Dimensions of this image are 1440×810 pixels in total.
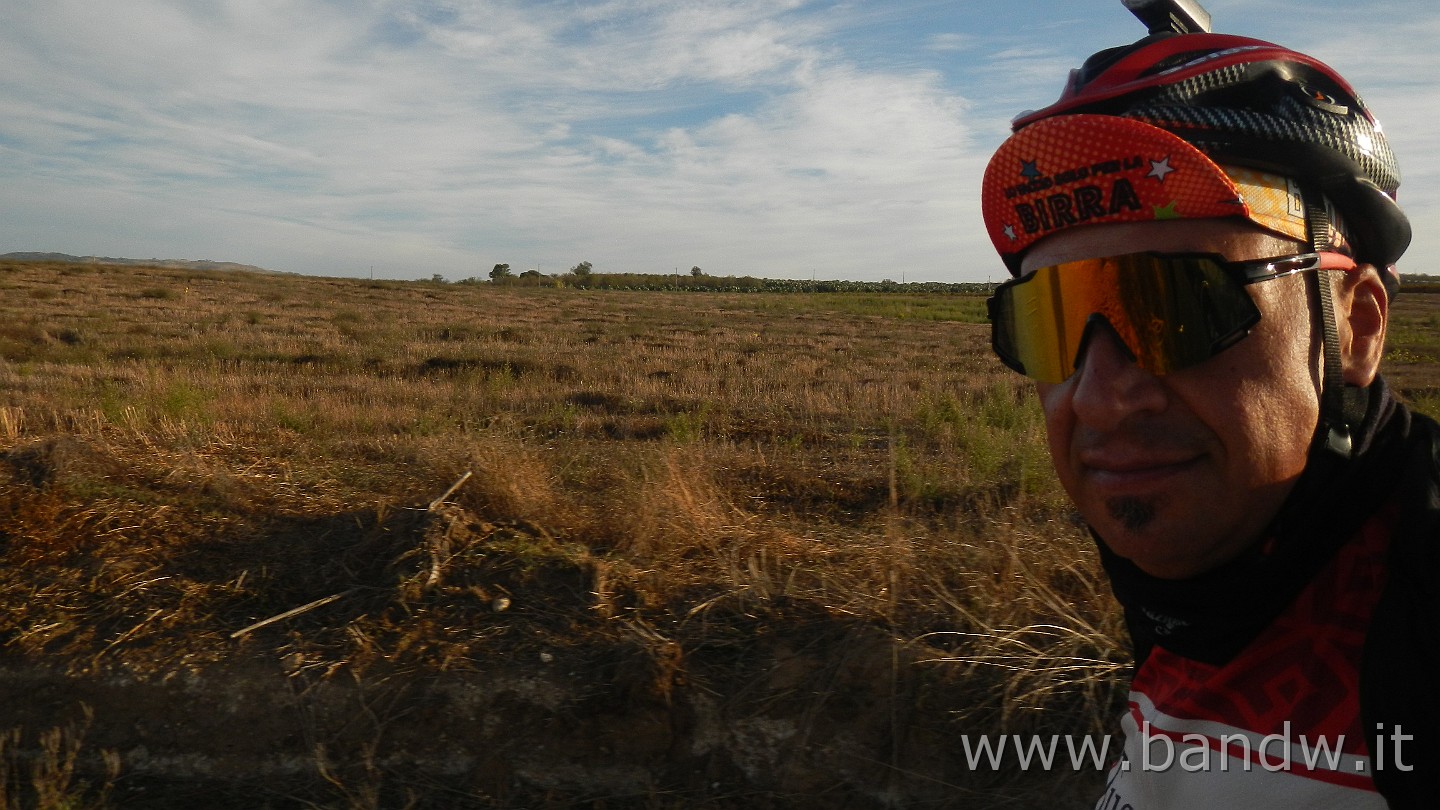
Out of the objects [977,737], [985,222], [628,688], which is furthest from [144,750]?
[985,222]

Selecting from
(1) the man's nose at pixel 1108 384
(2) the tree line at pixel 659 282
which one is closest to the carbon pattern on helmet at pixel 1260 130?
(1) the man's nose at pixel 1108 384

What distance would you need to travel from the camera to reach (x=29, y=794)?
3631 mm

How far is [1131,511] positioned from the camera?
1261mm

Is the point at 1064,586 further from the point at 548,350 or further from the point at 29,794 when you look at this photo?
the point at 548,350

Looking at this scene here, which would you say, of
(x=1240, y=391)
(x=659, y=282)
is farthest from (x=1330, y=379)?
(x=659, y=282)

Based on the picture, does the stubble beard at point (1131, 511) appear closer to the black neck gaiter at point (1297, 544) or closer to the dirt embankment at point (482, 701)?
the black neck gaiter at point (1297, 544)

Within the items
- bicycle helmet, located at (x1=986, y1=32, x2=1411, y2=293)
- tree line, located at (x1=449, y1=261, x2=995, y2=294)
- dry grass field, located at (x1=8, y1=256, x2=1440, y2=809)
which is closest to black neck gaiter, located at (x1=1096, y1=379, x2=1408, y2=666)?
bicycle helmet, located at (x1=986, y1=32, x2=1411, y2=293)

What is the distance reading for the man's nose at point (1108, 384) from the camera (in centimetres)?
126

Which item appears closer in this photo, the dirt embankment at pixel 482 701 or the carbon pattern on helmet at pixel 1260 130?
the carbon pattern on helmet at pixel 1260 130

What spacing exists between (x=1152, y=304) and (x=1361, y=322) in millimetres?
323

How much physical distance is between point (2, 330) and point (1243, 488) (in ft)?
73.3

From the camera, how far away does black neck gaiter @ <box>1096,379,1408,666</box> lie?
121 cm

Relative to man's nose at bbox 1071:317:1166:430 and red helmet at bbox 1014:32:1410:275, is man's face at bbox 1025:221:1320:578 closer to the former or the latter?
man's nose at bbox 1071:317:1166:430

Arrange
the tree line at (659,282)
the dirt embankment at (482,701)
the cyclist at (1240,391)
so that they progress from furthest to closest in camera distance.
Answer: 1. the tree line at (659,282)
2. the dirt embankment at (482,701)
3. the cyclist at (1240,391)
